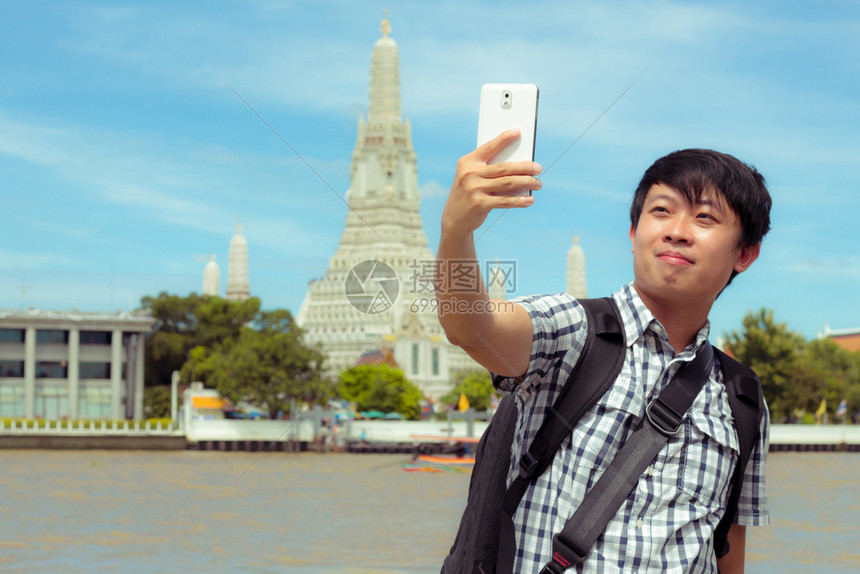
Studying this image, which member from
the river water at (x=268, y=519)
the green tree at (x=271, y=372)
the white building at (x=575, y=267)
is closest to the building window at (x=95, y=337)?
the green tree at (x=271, y=372)

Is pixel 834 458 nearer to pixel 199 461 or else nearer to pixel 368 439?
pixel 368 439

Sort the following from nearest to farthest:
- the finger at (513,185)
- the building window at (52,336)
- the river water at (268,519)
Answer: the finger at (513,185) → the river water at (268,519) → the building window at (52,336)

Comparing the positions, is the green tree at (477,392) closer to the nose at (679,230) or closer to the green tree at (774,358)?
the green tree at (774,358)

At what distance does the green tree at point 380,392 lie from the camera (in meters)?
60.2

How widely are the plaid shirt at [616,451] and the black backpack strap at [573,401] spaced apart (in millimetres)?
19

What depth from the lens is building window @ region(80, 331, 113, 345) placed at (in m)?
58.1

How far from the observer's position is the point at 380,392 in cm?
6028

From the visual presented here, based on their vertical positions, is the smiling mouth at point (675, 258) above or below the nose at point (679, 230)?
below

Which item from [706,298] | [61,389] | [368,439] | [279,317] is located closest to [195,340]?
[61,389]

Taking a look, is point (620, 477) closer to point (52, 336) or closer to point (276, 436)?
point (276, 436)

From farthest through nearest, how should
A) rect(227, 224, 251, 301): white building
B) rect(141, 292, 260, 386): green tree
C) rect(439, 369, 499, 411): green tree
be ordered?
rect(227, 224, 251, 301): white building
rect(439, 369, 499, 411): green tree
rect(141, 292, 260, 386): green tree
